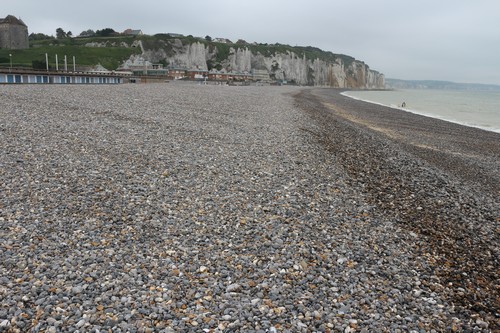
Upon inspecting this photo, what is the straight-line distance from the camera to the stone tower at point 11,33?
120 meters

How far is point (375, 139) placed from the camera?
20969 mm

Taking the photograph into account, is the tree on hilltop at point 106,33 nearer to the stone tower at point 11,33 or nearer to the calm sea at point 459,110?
the stone tower at point 11,33

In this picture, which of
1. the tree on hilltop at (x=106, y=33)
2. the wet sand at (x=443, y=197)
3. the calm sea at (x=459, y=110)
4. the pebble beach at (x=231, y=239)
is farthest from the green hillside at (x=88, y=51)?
the wet sand at (x=443, y=197)

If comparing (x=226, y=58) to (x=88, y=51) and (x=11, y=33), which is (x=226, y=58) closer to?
(x=88, y=51)

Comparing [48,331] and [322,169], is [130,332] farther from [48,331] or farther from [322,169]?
[322,169]

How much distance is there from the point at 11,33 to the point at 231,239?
147m

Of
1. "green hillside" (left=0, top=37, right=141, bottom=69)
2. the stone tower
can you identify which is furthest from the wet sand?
the stone tower

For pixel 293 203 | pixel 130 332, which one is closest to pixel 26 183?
pixel 130 332

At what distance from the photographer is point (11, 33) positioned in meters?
121

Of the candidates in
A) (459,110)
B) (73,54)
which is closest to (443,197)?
(459,110)

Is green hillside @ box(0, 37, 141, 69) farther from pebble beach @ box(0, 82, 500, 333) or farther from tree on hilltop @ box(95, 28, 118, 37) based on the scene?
pebble beach @ box(0, 82, 500, 333)

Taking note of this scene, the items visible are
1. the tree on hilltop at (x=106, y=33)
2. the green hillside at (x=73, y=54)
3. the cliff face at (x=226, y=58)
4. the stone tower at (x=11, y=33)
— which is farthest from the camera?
Result: the tree on hilltop at (x=106, y=33)

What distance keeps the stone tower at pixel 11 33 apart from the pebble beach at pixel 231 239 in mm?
134506

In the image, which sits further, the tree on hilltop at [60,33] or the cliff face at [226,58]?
the tree on hilltop at [60,33]
